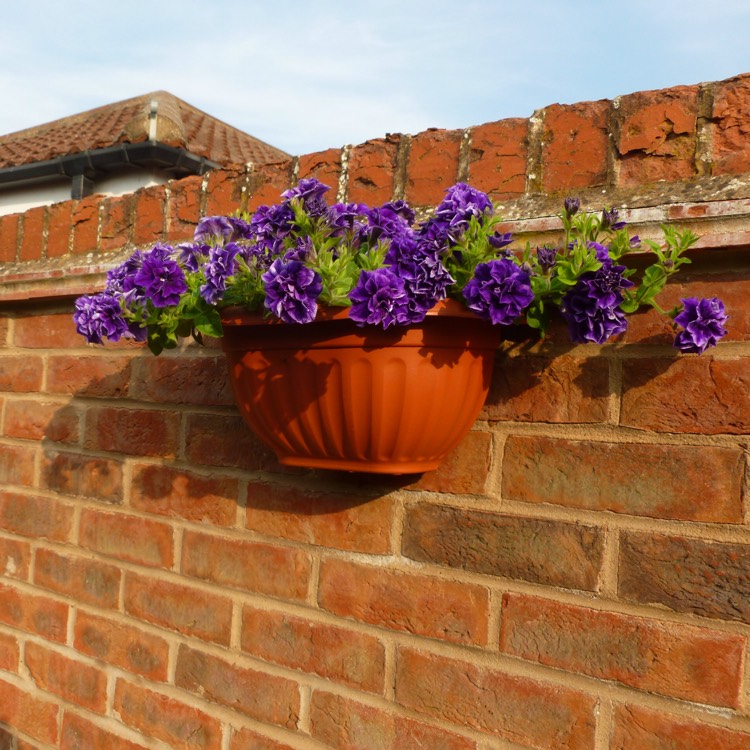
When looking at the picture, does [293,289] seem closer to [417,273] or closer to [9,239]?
→ [417,273]

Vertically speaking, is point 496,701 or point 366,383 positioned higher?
point 366,383

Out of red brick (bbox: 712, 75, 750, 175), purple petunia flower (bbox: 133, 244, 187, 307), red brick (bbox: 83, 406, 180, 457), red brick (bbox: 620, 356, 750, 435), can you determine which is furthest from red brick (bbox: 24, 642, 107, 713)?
red brick (bbox: 712, 75, 750, 175)

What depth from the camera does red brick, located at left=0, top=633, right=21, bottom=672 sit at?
1815 millimetres

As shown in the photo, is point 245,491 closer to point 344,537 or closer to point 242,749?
point 344,537

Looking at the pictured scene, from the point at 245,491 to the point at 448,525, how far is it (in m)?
0.44

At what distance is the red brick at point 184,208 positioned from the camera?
5.17ft

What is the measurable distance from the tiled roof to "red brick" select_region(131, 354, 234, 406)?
14.6 feet

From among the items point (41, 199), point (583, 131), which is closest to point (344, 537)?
point (583, 131)

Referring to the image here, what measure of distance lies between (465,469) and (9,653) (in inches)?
52.3

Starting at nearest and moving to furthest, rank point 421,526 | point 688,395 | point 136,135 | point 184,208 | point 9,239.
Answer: point 688,395 < point 421,526 < point 184,208 < point 9,239 < point 136,135

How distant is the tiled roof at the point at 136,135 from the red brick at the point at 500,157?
484cm

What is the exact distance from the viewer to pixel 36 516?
70.4 inches

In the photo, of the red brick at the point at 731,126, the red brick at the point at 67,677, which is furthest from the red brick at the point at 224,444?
the red brick at the point at 731,126

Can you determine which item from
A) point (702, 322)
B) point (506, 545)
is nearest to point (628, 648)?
point (506, 545)
